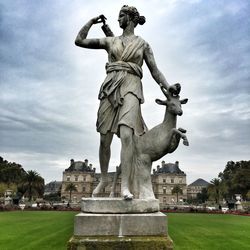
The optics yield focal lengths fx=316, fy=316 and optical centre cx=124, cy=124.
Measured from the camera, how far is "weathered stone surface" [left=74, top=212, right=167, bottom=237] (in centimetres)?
400

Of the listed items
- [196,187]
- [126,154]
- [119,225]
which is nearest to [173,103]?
[126,154]

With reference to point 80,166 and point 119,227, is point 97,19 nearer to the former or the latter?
point 119,227

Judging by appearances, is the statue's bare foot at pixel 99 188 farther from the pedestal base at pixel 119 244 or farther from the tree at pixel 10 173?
the tree at pixel 10 173

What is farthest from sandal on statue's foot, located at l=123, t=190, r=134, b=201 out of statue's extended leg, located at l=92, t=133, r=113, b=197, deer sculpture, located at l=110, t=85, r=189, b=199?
statue's extended leg, located at l=92, t=133, r=113, b=197

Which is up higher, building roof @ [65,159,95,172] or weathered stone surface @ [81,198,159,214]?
building roof @ [65,159,95,172]

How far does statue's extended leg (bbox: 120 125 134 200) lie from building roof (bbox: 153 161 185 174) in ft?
361

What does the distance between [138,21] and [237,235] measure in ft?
43.4

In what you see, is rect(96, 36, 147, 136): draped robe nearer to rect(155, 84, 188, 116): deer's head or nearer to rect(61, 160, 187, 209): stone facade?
rect(155, 84, 188, 116): deer's head

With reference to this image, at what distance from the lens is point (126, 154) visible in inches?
178

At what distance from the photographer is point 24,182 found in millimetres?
67312

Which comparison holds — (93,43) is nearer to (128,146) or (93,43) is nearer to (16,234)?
(128,146)

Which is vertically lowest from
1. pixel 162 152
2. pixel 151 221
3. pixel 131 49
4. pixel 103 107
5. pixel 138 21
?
pixel 151 221

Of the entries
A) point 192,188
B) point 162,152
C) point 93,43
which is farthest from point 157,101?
point 192,188

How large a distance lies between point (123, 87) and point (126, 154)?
3.43 feet
